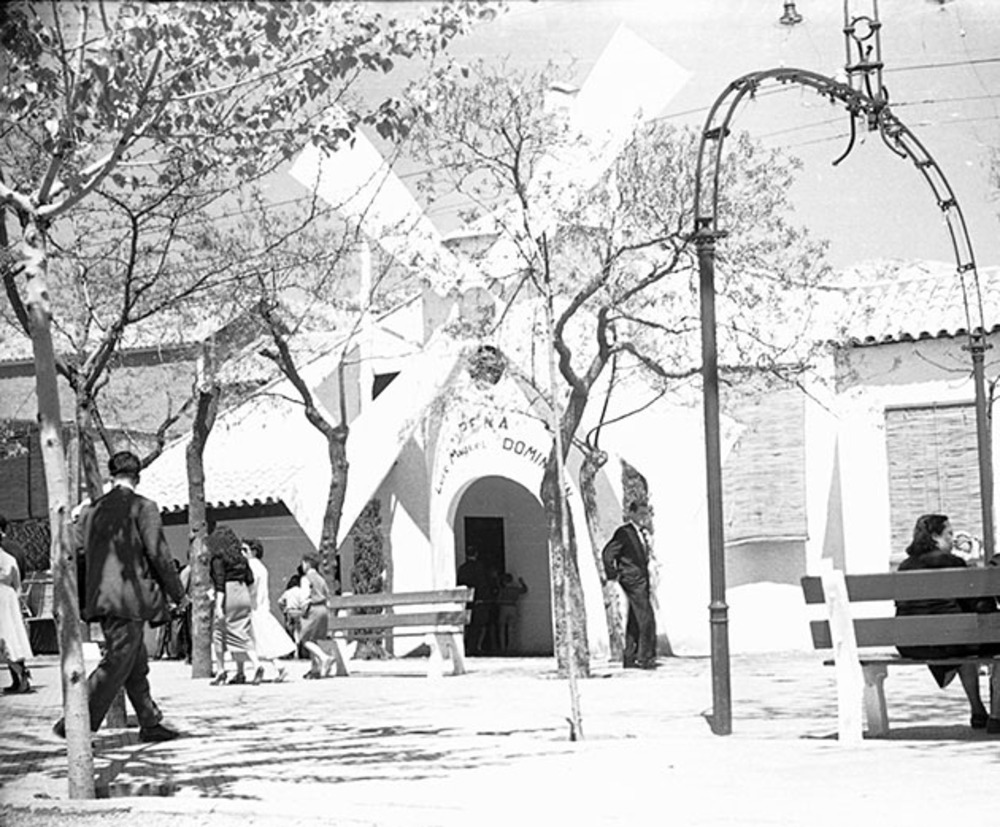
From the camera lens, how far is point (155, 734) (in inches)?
413

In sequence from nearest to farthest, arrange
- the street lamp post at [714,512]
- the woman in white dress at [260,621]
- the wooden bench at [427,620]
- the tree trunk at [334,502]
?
the street lamp post at [714,512] → the woman in white dress at [260,621] → the wooden bench at [427,620] → the tree trunk at [334,502]

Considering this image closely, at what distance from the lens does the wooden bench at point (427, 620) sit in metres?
16.6

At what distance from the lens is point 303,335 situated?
20.8 meters

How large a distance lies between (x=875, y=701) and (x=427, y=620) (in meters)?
7.91

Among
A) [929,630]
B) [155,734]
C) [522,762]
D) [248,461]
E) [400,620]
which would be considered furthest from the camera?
[248,461]

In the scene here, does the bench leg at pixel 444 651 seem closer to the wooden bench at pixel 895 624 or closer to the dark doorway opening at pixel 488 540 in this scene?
the dark doorway opening at pixel 488 540

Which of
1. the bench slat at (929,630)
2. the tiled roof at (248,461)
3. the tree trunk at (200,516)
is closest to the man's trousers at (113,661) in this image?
the bench slat at (929,630)

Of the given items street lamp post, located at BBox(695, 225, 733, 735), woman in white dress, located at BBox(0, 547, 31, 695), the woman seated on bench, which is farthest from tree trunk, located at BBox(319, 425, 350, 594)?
the woman seated on bench

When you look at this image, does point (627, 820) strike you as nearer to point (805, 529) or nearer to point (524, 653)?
point (805, 529)

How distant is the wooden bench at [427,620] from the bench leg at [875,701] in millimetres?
7424

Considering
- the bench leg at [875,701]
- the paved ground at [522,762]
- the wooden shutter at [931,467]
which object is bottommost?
the paved ground at [522,762]

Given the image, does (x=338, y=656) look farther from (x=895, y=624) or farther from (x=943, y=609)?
(x=895, y=624)

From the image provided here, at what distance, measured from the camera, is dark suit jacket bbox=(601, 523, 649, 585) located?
1653cm

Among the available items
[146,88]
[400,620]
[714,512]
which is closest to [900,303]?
[400,620]
